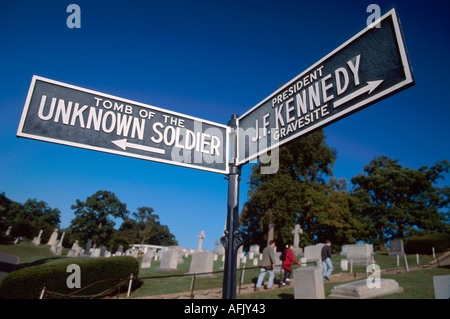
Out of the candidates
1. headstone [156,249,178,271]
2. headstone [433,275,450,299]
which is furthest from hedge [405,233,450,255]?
headstone [156,249,178,271]

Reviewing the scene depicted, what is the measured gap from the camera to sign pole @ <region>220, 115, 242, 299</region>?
187 cm

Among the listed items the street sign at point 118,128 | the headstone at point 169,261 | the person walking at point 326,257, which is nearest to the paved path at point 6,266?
the headstone at point 169,261

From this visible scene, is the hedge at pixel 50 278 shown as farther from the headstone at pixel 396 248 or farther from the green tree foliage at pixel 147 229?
the green tree foliage at pixel 147 229

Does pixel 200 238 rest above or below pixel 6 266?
above

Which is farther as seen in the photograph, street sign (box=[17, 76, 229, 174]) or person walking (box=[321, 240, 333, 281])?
Answer: person walking (box=[321, 240, 333, 281])

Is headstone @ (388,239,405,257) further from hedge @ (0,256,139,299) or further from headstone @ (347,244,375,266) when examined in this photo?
hedge @ (0,256,139,299)

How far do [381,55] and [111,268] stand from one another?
44.3 feet

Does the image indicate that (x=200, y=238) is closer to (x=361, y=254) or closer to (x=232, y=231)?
(x=361, y=254)

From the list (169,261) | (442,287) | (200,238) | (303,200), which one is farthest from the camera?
(303,200)

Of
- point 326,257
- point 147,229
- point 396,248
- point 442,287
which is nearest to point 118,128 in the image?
point 442,287

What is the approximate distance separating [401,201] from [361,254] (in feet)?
86.2

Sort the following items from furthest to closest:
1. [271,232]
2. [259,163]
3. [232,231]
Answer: [271,232]
[259,163]
[232,231]

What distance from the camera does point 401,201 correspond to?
40.6 meters

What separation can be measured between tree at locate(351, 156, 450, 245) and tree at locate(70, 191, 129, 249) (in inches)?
2347
